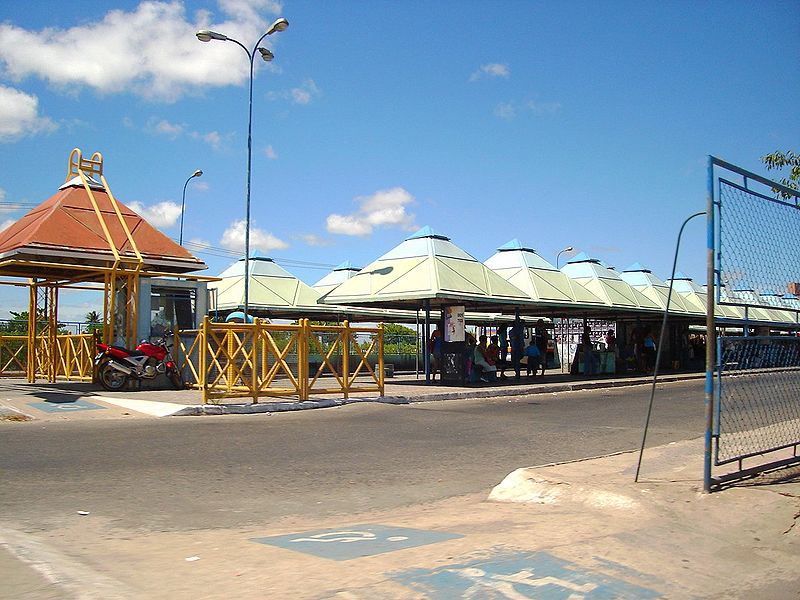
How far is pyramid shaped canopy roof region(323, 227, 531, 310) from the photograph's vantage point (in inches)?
933

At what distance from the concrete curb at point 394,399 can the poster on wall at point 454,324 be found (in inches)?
98.3

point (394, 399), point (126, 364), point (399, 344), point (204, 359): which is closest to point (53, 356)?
point (126, 364)

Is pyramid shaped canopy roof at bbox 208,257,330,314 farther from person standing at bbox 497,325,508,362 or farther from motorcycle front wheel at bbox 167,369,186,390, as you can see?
motorcycle front wheel at bbox 167,369,186,390

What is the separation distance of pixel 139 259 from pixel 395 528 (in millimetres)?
14596

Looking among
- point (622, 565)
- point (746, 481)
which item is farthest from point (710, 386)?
point (622, 565)

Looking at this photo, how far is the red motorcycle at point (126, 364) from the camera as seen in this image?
18703 mm

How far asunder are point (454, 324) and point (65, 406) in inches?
488

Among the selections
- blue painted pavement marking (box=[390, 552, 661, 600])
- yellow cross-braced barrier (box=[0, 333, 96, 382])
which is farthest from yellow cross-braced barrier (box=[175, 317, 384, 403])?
blue painted pavement marking (box=[390, 552, 661, 600])

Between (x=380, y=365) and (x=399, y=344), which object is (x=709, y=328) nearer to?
(x=380, y=365)

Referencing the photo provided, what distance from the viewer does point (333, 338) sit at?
1823 cm

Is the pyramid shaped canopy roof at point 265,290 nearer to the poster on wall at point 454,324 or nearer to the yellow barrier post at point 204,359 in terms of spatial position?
the poster on wall at point 454,324

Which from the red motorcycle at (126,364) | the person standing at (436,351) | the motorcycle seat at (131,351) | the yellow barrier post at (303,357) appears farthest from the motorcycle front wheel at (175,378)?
the person standing at (436,351)

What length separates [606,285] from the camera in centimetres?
3453

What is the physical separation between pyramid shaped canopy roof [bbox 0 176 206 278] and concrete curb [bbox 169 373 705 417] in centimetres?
586
